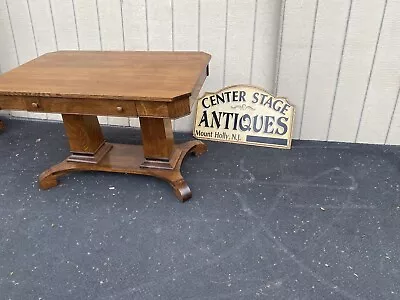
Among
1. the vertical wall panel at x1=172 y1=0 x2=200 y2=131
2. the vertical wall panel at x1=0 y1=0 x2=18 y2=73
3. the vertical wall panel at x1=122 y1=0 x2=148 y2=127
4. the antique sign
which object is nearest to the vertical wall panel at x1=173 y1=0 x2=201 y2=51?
the vertical wall panel at x1=172 y1=0 x2=200 y2=131

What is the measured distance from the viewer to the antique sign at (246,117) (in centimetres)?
201

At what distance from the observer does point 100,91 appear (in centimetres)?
137

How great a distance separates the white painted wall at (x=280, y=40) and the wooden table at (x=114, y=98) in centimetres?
32

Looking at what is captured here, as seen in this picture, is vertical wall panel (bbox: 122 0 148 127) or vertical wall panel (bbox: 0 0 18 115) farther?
vertical wall panel (bbox: 0 0 18 115)

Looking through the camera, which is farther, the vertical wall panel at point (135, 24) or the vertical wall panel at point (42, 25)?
the vertical wall panel at point (42, 25)

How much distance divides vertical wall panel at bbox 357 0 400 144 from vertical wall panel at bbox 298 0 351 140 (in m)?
0.19

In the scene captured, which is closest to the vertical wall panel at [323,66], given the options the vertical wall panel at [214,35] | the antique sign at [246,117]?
the antique sign at [246,117]

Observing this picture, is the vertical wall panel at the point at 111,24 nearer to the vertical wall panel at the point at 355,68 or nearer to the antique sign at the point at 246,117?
the antique sign at the point at 246,117

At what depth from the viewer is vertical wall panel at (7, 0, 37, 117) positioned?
2107mm

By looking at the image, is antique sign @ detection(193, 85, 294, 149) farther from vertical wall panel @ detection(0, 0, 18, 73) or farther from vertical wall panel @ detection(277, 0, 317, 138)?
vertical wall panel @ detection(0, 0, 18, 73)

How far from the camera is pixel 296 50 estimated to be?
1.86 metres

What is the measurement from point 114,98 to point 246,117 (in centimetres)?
92

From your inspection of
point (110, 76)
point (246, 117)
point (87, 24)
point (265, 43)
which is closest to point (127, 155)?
point (110, 76)

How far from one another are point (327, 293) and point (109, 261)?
777mm
